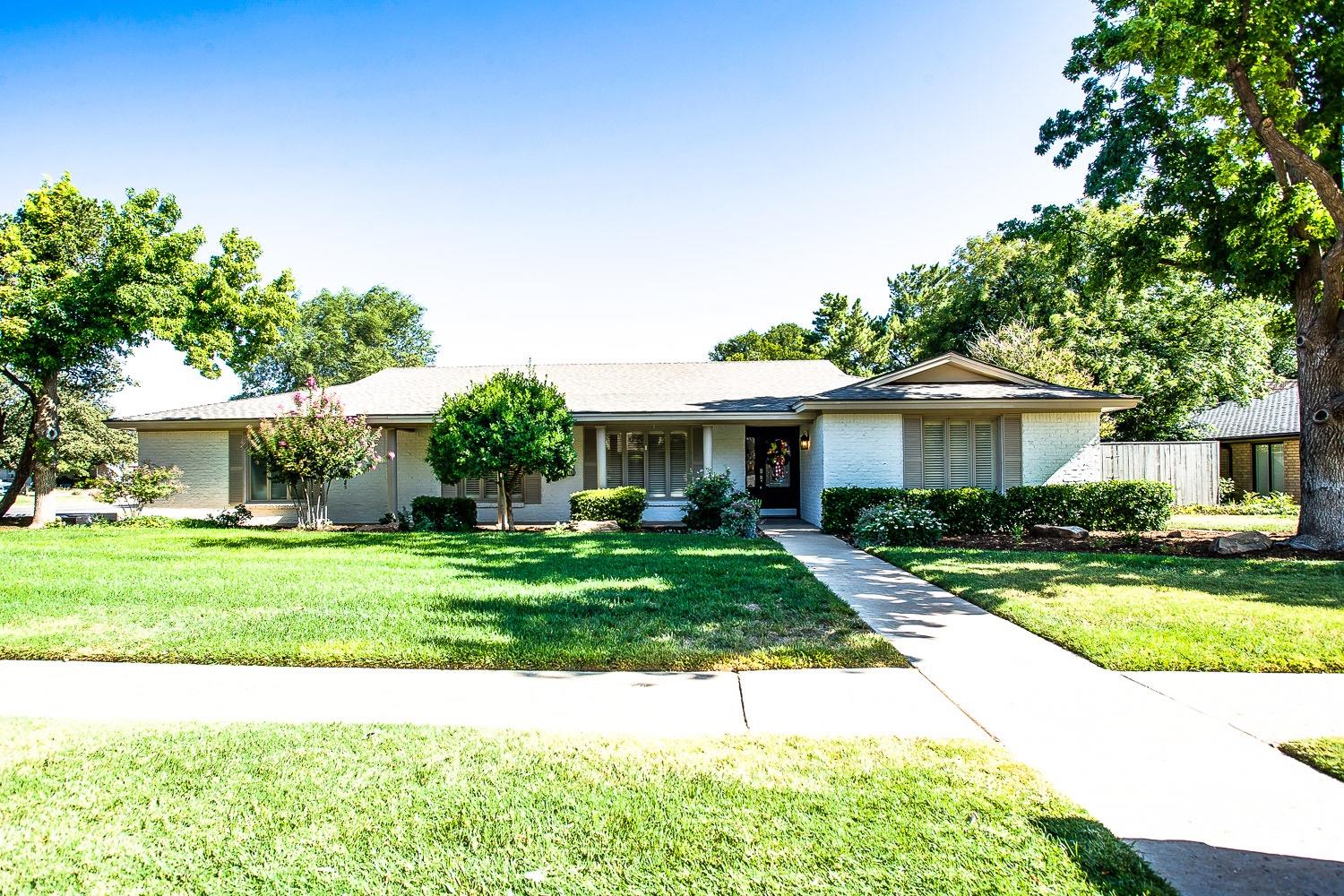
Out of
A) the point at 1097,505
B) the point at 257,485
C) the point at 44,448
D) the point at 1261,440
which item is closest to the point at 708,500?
the point at 1097,505

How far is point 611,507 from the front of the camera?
14.8m

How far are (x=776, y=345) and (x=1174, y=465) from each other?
2641 centimetres

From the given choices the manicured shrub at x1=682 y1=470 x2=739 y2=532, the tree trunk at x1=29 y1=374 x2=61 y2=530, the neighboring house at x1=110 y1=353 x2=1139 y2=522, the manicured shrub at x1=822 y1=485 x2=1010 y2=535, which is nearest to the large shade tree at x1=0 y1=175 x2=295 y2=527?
the tree trunk at x1=29 y1=374 x2=61 y2=530

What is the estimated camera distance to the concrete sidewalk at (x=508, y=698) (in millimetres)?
3877

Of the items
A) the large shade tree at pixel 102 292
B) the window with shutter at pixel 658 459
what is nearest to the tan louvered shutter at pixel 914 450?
the window with shutter at pixel 658 459

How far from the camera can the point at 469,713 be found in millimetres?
4031

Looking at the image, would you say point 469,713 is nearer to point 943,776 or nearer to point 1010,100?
point 943,776

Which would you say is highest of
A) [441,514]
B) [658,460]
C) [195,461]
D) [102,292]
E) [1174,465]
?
[102,292]

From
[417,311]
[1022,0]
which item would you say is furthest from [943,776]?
[417,311]

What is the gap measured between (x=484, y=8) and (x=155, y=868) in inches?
478

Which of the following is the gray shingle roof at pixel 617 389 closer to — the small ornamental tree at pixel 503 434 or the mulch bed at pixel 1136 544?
the small ornamental tree at pixel 503 434

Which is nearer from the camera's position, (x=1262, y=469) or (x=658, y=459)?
(x=658, y=459)

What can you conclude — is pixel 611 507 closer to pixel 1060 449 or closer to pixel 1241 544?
pixel 1060 449

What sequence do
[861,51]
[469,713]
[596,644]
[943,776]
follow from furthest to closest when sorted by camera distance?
[861,51] → [596,644] → [469,713] → [943,776]
